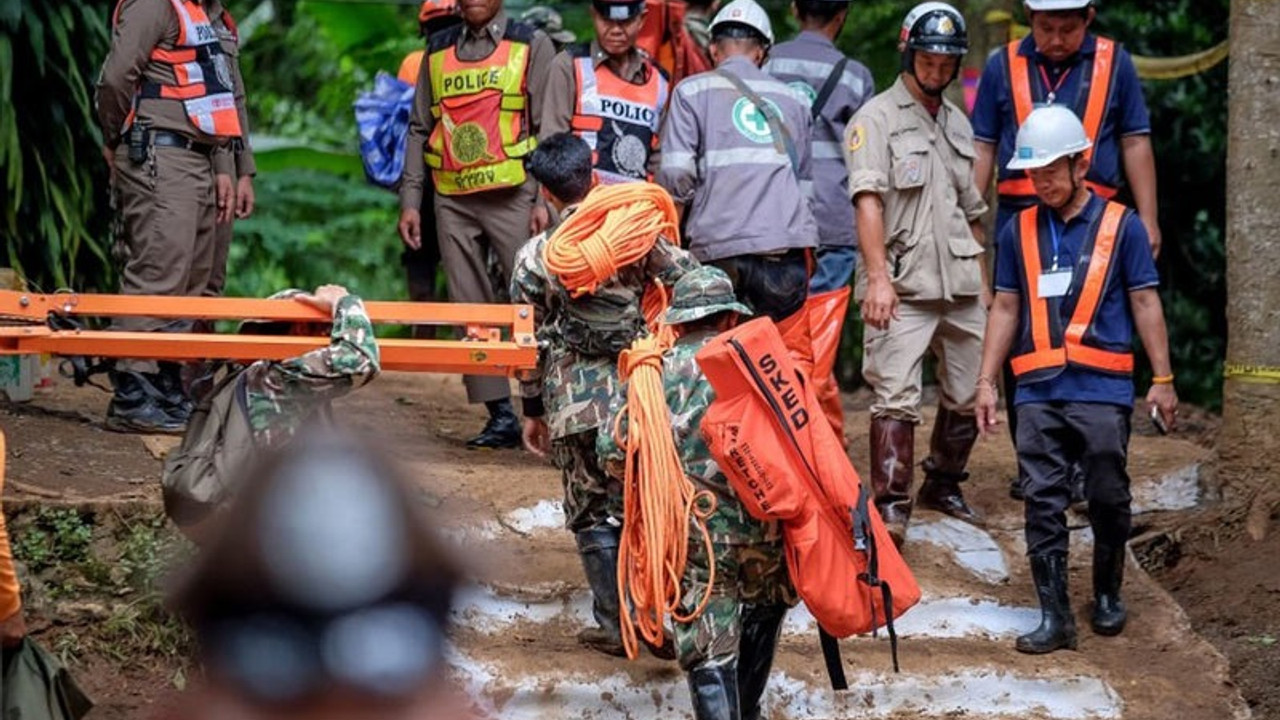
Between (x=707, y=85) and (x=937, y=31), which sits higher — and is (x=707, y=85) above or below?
below

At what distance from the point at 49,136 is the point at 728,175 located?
11.9 feet

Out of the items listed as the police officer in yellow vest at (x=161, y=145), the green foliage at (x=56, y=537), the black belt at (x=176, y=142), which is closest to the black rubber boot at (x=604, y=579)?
the green foliage at (x=56, y=537)

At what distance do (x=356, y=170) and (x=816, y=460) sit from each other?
914 cm

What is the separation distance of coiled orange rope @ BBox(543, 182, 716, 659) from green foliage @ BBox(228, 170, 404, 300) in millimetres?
7258

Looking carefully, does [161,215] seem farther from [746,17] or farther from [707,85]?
[746,17]

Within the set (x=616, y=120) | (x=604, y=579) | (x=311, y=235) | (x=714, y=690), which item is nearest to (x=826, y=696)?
(x=604, y=579)

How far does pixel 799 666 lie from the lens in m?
7.57

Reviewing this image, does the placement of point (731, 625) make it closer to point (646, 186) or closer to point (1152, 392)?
point (646, 186)

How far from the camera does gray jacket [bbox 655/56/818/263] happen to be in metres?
7.94

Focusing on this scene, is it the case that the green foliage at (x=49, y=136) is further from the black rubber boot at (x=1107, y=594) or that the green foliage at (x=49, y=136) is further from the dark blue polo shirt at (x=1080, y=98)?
the black rubber boot at (x=1107, y=594)

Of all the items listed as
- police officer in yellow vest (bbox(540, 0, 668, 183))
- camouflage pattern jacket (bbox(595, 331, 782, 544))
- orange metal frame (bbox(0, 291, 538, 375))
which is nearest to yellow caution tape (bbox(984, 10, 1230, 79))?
police officer in yellow vest (bbox(540, 0, 668, 183))

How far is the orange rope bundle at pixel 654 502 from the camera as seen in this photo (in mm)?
6453

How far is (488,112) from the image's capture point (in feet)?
29.2

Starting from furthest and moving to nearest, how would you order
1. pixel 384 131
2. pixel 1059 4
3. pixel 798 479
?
pixel 384 131
pixel 1059 4
pixel 798 479
